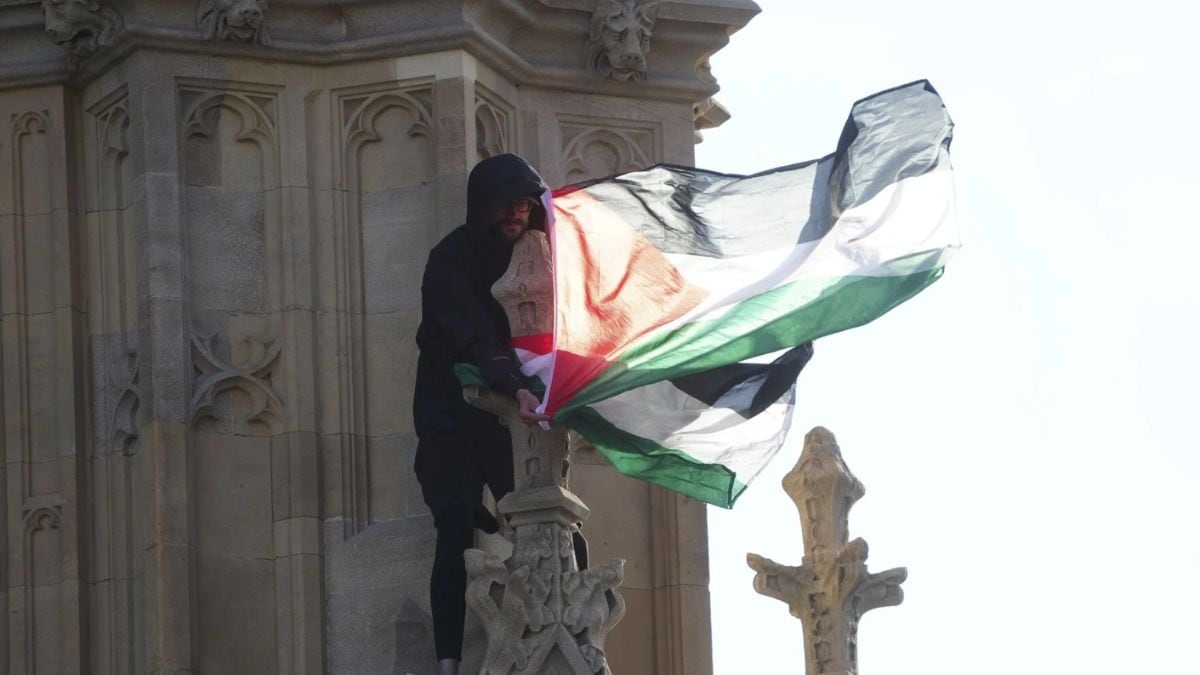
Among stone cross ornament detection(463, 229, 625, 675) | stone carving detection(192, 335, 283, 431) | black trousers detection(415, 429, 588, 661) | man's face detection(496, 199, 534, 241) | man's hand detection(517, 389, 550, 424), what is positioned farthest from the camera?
stone carving detection(192, 335, 283, 431)

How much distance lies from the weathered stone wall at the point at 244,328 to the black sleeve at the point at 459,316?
0.59 metres

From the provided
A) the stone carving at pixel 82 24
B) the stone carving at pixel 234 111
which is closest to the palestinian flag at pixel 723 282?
the stone carving at pixel 234 111

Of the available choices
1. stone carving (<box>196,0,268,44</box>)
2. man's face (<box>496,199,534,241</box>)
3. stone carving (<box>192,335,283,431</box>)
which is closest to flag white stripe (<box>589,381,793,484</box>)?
man's face (<box>496,199,534,241</box>)

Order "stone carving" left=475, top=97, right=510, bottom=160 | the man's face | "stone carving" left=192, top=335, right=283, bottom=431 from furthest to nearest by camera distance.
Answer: "stone carving" left=475, top=97, right=510, bottom=160 < "stone carving" left=192, top=335, right=283, bottom=431 < the man's face

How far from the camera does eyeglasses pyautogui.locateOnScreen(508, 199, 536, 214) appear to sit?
25.3 m

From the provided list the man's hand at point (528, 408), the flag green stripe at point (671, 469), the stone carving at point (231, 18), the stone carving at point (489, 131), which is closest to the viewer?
the man's hand at point (528, 408)

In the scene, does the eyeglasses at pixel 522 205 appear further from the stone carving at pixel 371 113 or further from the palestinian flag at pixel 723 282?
the stone carving at pixel 371 113

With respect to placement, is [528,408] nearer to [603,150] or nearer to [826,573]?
[826,573]

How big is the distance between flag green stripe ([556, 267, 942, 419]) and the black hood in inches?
40.5

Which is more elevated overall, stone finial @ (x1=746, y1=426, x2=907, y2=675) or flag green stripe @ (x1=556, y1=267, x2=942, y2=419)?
flag green stripe @ (x1=556, y1=267, x2=942, y2=419)

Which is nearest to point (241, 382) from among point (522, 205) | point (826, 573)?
point (522, 205)

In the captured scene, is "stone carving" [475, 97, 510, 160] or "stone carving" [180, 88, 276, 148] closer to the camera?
"stone carving" [180, 88, 276, 148]

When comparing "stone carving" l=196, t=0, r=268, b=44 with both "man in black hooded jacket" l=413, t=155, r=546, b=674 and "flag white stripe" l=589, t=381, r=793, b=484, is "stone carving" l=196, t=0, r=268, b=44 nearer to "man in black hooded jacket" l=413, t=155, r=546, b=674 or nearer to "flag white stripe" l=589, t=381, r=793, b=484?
"man in black hooded jacket" l=413, t=155, r=546, b=674

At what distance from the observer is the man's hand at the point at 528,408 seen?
24375mm
